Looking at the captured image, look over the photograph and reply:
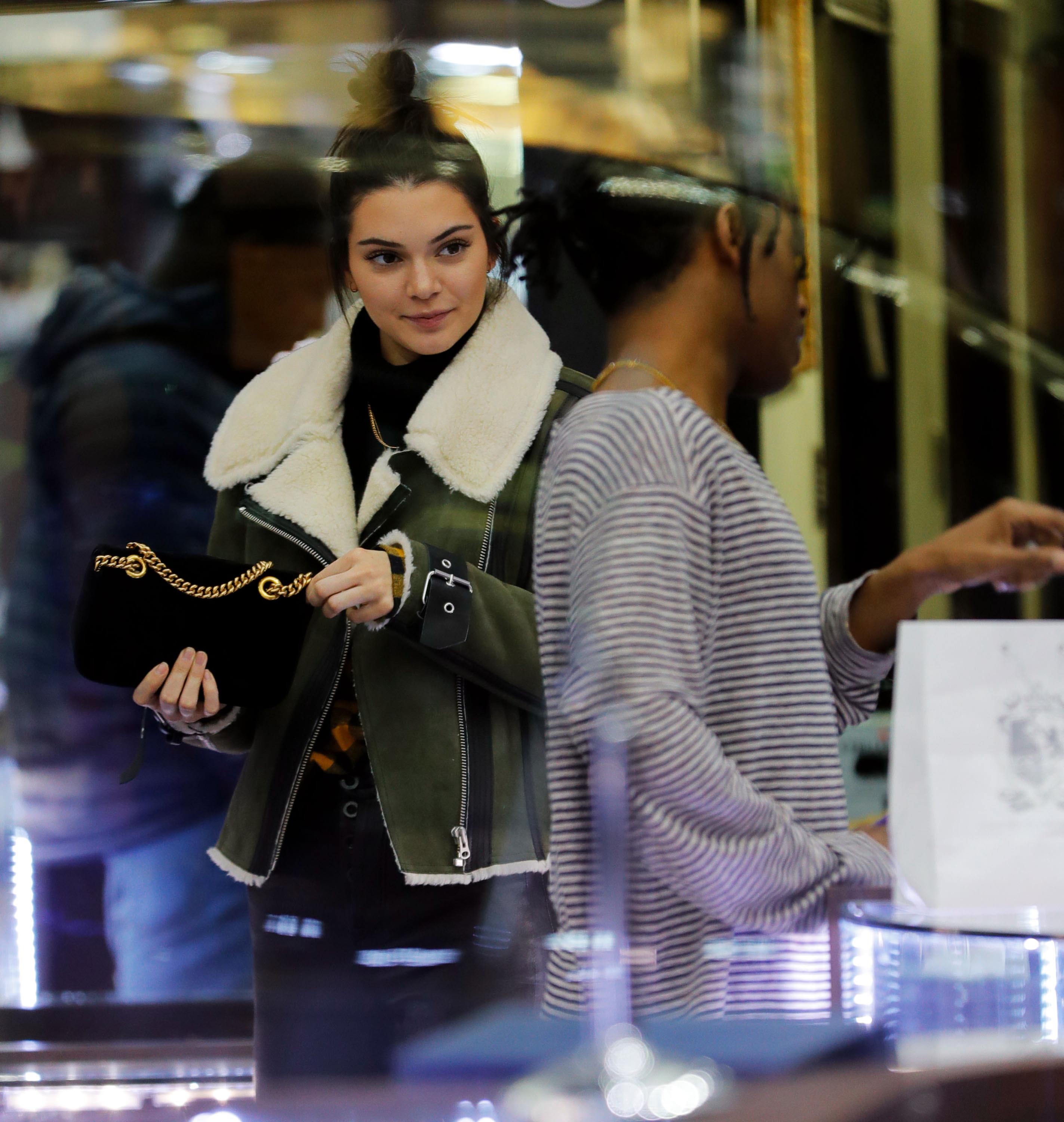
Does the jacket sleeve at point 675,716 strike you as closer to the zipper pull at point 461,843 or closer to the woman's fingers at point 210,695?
the zipper pull at point 461,843

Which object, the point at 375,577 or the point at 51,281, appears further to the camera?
the point at 51,281

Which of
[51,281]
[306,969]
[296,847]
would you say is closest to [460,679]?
[296,847]

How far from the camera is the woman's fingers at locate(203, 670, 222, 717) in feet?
3.62

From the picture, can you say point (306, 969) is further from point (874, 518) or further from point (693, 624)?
point (874, 518)

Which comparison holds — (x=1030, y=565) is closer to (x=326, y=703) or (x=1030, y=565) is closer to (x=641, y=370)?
(x=641, y=370)

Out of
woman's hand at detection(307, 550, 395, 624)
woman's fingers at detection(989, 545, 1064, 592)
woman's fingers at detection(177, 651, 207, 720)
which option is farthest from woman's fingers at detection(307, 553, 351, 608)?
woman's fingers at detection(989, 545, 1064, 592)

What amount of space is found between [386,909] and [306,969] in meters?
0.11

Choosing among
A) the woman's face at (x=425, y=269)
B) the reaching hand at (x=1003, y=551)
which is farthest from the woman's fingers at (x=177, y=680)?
the reaching hand at (x=1003, y=551)

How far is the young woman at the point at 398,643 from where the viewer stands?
1.13 meters

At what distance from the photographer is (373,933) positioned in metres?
1.18

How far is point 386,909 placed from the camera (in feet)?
3.84

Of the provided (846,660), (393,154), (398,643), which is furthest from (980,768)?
(393,154)

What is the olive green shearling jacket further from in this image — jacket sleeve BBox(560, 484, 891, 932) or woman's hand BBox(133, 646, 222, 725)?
jacket sleeve BBox(560, 484, 891, 932)

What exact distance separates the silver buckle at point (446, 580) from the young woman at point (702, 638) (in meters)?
0.14
